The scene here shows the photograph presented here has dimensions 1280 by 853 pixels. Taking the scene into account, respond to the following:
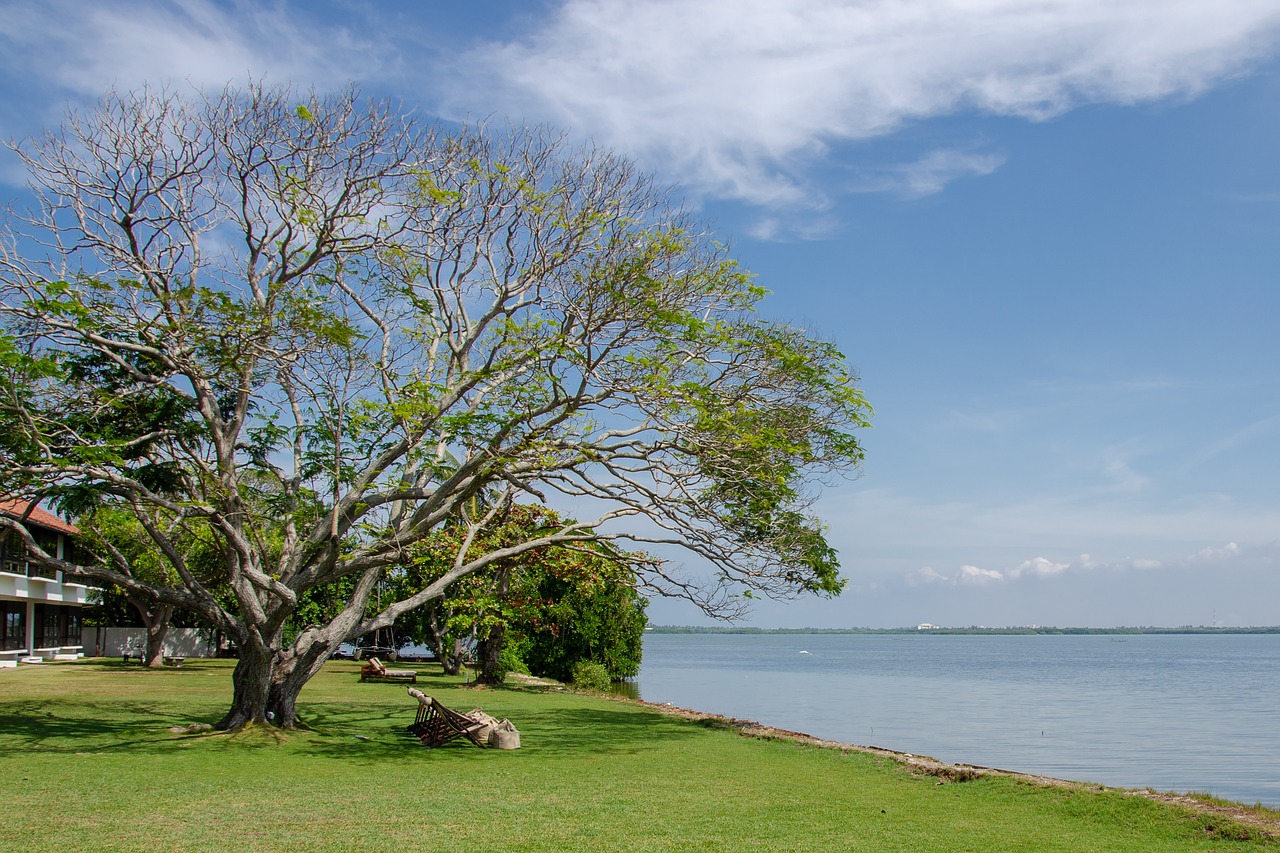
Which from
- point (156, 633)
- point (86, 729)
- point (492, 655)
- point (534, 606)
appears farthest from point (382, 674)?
point (86, 729)

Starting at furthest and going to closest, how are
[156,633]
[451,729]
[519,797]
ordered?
1. [156,633]
2. [451,729]
3. [519,797]

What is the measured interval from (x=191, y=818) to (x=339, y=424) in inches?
296

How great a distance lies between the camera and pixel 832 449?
1809 centimetres

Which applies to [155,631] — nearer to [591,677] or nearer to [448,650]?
[448,650]

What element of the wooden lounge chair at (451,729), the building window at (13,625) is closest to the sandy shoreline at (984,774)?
the wooden lounge chair at (451,729)

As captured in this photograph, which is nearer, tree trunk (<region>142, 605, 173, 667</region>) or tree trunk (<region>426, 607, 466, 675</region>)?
tree trunk (<region>426, 607, 466, 675</region>)

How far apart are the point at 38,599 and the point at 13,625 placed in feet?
10.1

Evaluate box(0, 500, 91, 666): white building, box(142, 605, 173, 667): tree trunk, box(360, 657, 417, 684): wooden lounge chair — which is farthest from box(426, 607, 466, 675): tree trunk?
box(0, 500, 91, 666): white building

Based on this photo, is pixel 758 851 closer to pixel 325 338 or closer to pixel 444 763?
pixel 444 763

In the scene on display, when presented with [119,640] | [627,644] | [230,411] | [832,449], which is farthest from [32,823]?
[119,640]

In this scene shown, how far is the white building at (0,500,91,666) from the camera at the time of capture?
123 feet

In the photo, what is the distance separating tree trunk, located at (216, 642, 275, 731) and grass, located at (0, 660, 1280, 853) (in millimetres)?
440

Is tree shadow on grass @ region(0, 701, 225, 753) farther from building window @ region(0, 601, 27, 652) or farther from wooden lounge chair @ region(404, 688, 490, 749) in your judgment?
building window @ region(0, 601, 27, 652)

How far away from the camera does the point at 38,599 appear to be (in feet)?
131
